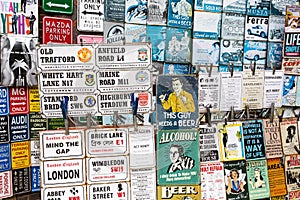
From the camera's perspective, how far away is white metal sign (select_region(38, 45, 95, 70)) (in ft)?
5.41

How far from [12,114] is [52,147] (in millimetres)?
679

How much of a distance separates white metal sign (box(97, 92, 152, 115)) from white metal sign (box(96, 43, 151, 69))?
0.13 metres

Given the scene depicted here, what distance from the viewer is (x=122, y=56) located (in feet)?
5.58

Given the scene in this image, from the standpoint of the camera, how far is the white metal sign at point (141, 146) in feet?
5.59

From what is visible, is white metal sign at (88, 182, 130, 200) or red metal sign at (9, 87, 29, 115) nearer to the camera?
white metal sign at (88, 182, 130, 200)

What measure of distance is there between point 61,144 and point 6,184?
0.76 meters

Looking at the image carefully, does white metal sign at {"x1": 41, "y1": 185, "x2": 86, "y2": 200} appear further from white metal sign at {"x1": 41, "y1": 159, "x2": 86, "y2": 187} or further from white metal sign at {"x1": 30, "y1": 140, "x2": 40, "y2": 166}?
white metal sign at {"x1": 30, "y1": 140, "x2": 40, "y2": 166}

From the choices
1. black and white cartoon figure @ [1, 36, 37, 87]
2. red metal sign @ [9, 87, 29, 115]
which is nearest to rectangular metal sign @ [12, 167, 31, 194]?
red metal sign @ [9, 87, 29, 115]

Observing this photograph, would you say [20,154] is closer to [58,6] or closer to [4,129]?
[4,129]

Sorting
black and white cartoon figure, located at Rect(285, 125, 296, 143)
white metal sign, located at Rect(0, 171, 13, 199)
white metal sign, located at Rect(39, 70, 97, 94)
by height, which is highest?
white metal sign, located at Rect(39, 70, 97, 94)

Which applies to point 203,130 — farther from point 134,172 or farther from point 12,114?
point 12,114

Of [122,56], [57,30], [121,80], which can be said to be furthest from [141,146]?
[57,30]

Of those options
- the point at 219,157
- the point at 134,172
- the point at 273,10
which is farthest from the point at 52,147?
the point at 273,10

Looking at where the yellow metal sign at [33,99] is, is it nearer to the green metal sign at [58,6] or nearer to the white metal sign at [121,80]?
the green metal sign at [58,6]
